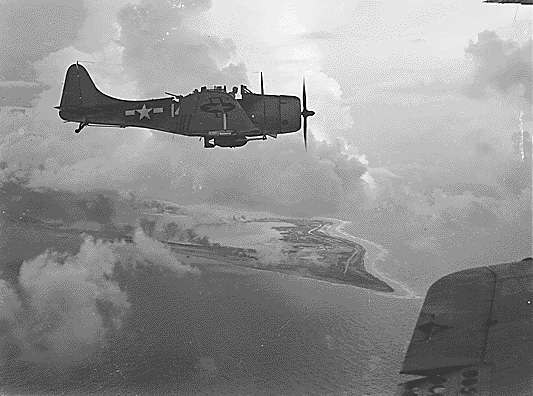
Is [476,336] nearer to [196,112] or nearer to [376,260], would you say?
[196,112]

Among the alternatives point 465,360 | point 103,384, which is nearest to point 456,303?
point 465,360

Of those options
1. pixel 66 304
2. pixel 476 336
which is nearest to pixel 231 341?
pixel 66 304

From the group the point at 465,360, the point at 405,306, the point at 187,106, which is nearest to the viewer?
the point at 465,360

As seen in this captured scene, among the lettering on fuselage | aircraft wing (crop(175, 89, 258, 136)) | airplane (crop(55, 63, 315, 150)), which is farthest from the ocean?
the lettering on fuselage

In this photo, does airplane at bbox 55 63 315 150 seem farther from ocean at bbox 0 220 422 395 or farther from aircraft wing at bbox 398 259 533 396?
aircraft wing at bbox 398 259 533 396

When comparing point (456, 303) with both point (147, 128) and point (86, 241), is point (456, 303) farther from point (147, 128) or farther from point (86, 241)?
point (86, 241)

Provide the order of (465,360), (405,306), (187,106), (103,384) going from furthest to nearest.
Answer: (405,306), (103,384), (187,106), (465,360)
